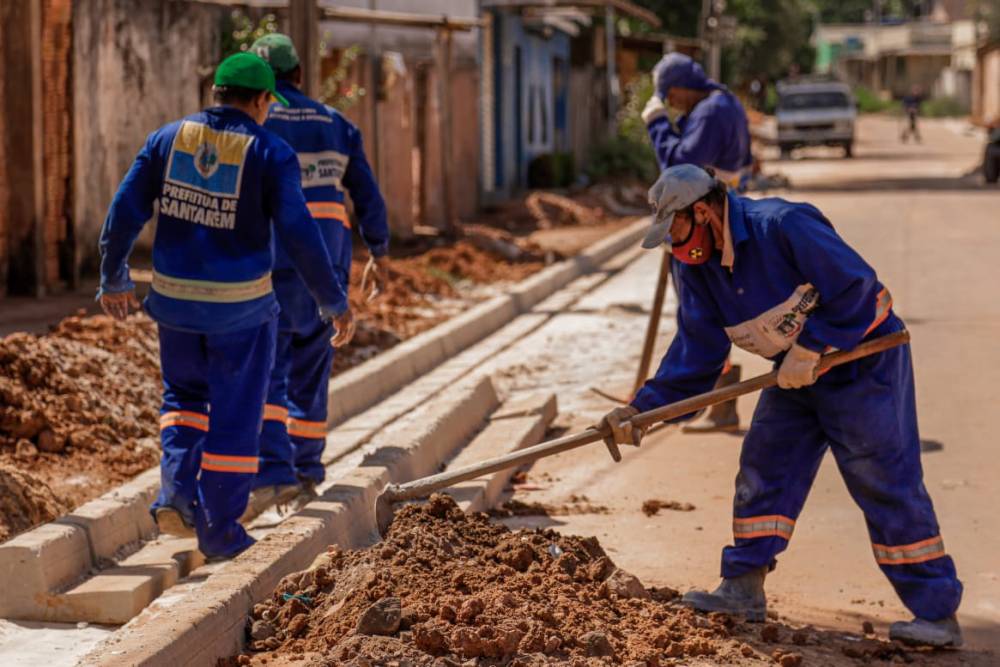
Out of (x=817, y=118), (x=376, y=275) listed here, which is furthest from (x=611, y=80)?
(x=376, y=275)

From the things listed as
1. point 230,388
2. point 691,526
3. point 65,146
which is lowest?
point 691,526

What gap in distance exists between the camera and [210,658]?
4.69m

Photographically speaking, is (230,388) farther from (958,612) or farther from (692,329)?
(958,612)

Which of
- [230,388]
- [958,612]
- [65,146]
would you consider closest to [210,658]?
[230,388]

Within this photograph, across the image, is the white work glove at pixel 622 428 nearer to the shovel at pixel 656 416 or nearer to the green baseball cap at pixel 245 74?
the shovel at pixel 656 416

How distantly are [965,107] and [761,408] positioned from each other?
74748 mm

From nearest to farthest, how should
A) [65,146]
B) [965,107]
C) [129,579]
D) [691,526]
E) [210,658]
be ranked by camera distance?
[210,658]
[129,579]
[691,526]
[65,146]
[965,107]

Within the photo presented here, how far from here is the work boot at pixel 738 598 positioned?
17.4 feet

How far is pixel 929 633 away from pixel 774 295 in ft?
3.86

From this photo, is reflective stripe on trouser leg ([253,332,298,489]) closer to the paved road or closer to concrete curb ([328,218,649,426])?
the paved road

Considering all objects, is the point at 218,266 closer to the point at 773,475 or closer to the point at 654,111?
the point at 773,475

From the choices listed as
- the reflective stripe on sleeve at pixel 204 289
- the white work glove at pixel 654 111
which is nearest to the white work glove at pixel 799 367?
the reflective stripe on sleeve at pixel 204 289

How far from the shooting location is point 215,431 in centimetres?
587

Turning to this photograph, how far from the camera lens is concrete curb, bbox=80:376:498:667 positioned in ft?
14.6
